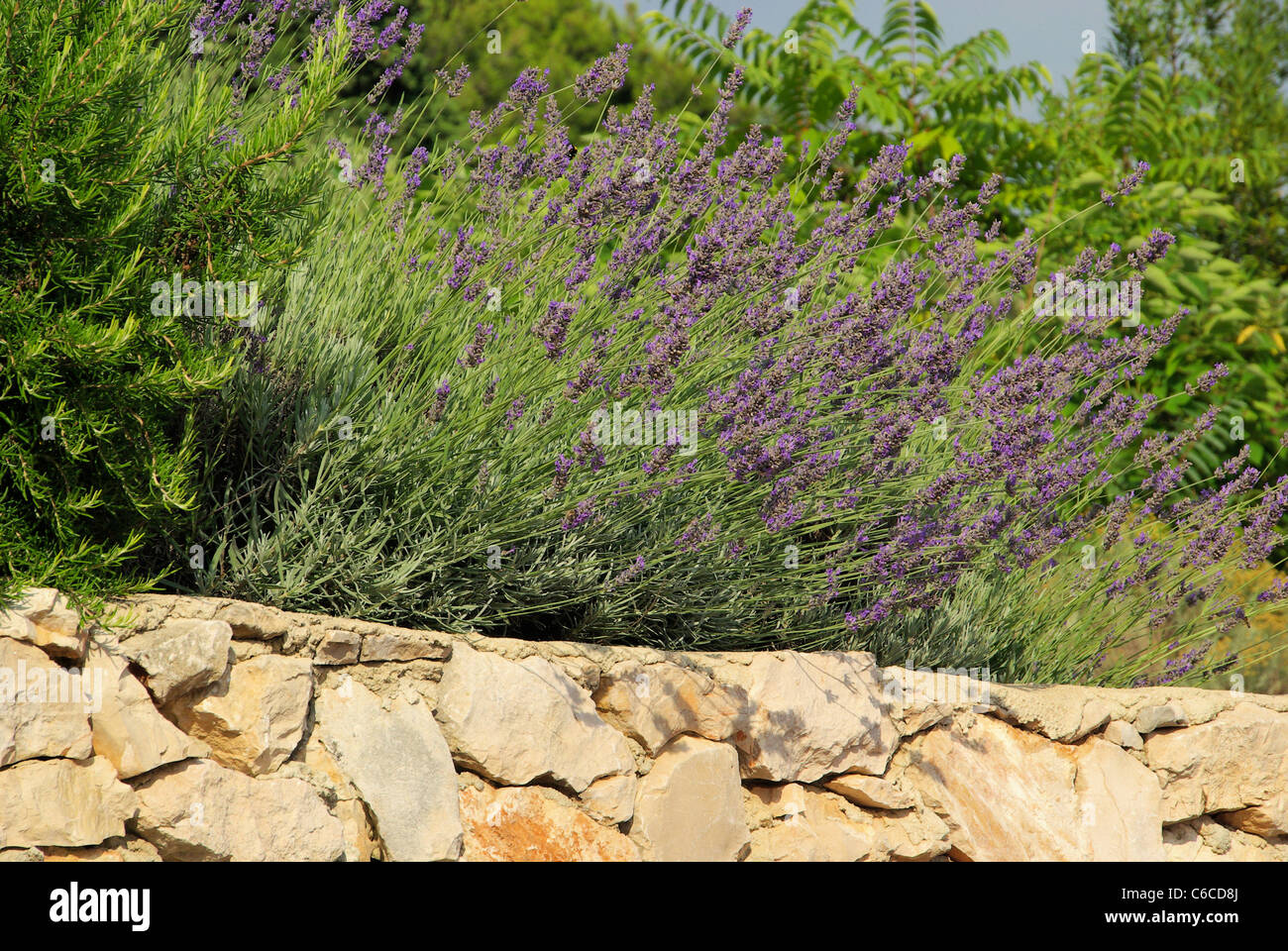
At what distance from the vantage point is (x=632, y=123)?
311cm

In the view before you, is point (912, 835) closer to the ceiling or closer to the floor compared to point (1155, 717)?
closer to the floor

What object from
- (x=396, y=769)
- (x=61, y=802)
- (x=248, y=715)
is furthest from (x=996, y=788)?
(x=61, y=802)

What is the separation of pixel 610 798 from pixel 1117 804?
1.77 meters

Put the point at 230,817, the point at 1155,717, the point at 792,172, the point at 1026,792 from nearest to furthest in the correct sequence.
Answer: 1. the point at 230,817
2. the point at 1026,792
3. the point at 1155,717
4. the point at 792,172

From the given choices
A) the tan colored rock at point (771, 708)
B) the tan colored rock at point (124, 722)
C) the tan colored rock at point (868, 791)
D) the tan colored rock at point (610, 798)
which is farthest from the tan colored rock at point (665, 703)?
the tan colored rock at point (124, 722)

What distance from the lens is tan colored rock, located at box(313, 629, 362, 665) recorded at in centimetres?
260

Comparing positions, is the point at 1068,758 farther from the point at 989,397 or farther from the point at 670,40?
the point at 670,40

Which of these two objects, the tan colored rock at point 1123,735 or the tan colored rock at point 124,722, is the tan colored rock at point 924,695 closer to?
the tan colored rock at point 1123,735

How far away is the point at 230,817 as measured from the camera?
2.38m

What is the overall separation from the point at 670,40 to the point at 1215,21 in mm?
6772

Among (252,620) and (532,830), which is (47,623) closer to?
→ (252,620)

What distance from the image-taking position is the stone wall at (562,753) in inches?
90.7

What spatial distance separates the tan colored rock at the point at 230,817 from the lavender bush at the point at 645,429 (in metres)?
0.43

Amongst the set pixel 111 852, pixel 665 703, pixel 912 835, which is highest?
pixel 665 703
